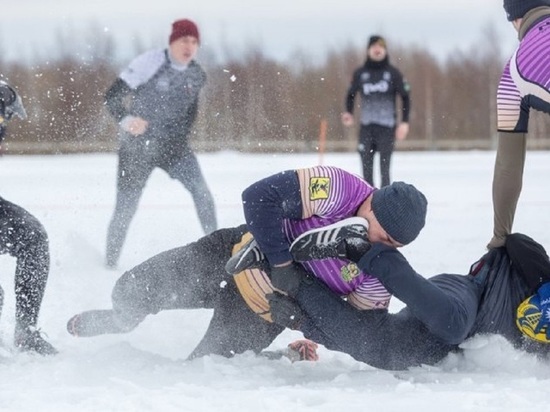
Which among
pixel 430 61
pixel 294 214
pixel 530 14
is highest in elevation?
pixel 530 14

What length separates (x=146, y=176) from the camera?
19.2ft

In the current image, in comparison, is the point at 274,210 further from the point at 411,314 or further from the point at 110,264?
the point at 110,264

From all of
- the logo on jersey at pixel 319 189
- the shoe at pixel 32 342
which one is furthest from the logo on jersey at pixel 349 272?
the shoe at pixel 32 342

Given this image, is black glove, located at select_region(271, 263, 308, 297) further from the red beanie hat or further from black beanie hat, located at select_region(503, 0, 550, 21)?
the red beanie hat

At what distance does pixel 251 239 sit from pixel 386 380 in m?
0.71

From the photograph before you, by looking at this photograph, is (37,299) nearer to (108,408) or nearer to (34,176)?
(108,408)

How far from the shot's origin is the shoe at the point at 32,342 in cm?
361

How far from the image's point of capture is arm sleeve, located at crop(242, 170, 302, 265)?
322 cm

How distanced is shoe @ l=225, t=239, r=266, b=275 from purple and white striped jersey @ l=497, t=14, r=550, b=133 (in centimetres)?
148

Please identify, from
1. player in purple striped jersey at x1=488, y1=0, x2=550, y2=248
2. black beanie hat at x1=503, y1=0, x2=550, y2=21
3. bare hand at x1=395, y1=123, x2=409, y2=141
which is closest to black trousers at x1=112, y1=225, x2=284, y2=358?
player in purple striped jersey at x1=488, y1=0, x2=550, y2=248

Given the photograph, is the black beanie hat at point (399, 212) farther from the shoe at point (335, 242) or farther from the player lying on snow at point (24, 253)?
the player lying on snow at point (24, 253)

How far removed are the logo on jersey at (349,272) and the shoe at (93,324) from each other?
0.95m

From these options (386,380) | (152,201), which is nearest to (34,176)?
(152,201)

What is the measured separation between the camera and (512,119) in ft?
13.8
